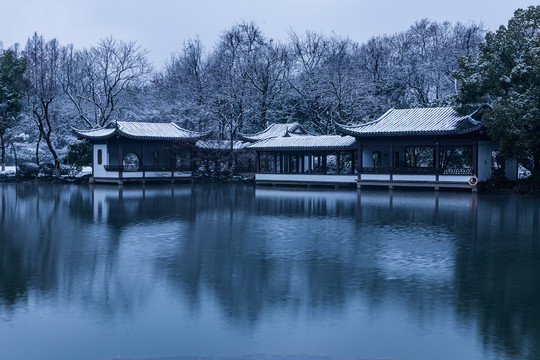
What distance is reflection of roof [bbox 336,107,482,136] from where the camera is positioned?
34.0 meters

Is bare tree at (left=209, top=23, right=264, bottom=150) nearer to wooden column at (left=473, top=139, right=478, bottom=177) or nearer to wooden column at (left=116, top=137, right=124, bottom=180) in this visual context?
wooden column at (left=116, top=137, right=124, bottom=180)

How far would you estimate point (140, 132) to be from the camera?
4400cm

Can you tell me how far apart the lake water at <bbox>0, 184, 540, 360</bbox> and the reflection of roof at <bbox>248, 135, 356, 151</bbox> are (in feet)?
72.1

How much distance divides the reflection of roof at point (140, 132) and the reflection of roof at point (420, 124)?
12985mm

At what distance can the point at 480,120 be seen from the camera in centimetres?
3438

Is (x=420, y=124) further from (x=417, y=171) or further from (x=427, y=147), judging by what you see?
(x=417, y=171)

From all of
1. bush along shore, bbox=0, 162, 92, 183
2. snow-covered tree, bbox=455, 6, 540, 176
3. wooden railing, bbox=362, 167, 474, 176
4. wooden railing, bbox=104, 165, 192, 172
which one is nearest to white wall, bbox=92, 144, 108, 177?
wooden railing, bbox=104, 165, 192, 172

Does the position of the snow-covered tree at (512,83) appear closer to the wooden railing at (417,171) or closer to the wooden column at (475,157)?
the wooden column at (475,157)

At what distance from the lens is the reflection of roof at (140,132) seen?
42.5m

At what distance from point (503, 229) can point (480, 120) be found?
19500 millimetres

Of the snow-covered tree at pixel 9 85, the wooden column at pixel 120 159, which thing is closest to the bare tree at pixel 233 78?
the wooden column at pixel 120 159

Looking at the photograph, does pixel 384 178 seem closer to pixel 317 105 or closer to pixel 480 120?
pixel 480 120

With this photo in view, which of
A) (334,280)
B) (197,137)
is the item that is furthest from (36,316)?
(197,137)

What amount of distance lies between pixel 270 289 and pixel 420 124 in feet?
95.3
